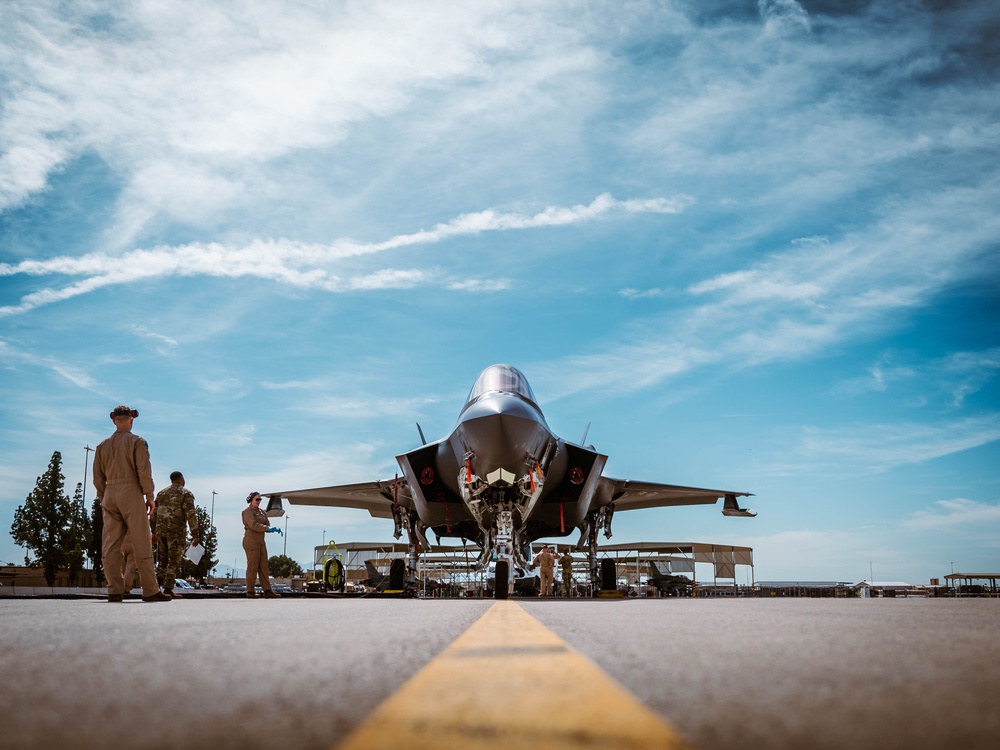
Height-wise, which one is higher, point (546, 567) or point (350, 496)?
point (350, 496)

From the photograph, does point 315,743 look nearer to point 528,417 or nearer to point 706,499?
point 528,417

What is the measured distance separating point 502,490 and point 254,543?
A: 4025 millimetres

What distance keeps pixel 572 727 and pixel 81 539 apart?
5373 cm

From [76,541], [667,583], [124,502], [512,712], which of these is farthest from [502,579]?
[76,541]

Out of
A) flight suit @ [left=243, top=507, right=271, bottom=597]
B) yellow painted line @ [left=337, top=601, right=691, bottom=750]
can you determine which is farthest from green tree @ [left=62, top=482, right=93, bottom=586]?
yellow painted line @ [left=337, top=601, right=691, bottom=750]

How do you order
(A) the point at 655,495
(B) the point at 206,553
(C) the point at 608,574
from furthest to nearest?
(B) the point at 206,553, (A) the point at 655,495, (C) the point at 608,574

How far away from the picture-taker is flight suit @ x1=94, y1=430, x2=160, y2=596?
26.4 feet

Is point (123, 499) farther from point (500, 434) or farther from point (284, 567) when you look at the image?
point (284, 567)

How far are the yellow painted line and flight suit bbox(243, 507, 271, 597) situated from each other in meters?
9.75

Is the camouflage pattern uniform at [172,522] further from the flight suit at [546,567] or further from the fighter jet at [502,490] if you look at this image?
the flight suit at [546,567]

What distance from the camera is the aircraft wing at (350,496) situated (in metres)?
20.9

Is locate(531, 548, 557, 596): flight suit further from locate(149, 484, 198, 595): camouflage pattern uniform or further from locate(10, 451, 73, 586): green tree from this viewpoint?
locate(10, 451, 73, 586): green tree

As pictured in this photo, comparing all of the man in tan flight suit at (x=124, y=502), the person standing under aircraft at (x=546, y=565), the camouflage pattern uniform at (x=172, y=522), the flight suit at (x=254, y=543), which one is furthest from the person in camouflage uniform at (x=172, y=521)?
the person standing under aircraft at (x=546, y=565)

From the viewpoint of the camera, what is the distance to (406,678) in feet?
6.91
